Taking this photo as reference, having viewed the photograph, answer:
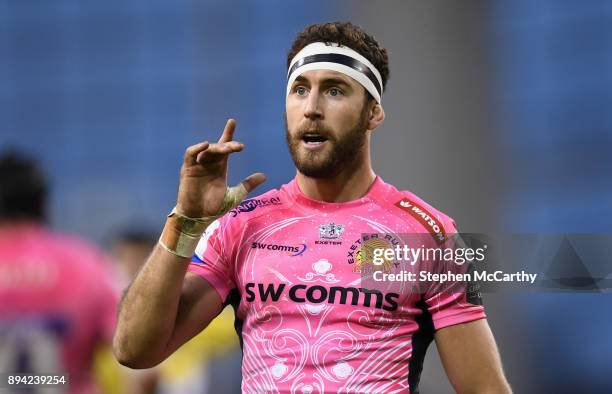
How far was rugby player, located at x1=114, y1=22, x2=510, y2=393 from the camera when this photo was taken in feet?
10.8

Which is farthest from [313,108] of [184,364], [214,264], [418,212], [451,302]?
[184,364]

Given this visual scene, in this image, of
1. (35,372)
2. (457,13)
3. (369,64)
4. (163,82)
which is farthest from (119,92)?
(369,64)

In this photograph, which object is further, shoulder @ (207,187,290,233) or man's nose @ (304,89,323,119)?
shoulder @ (207,187,290,233)

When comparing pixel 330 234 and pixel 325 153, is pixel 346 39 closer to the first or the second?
pixel 325 153

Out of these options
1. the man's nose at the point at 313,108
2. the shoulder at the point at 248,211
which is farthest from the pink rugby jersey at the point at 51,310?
the man's nose at the point at 313,108

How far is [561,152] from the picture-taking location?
1102 centimetres

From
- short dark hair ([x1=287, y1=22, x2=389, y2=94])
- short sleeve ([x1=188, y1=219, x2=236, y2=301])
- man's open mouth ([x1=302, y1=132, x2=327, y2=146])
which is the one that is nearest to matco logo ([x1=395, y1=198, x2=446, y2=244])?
man's open mouth ([x1=302, y1=132, x2=327, y2=146])

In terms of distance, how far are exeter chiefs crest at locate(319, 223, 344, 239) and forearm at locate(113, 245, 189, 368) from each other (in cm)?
50

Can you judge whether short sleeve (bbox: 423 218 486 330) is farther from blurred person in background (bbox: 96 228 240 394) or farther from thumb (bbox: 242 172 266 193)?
blurred person in background (bbox: 96 228 240 394)

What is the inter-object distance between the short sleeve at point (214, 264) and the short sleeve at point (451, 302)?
696 millimetres

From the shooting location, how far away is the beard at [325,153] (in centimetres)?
349

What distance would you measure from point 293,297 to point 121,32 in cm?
1162

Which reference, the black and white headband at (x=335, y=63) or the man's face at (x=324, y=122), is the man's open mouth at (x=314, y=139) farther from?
the black and white headband at (x=335, y=63)

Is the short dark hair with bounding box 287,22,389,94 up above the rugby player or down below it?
above
